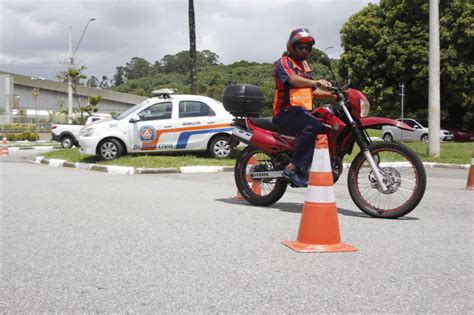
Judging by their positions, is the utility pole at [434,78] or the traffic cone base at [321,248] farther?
the utility pole at [434,78]

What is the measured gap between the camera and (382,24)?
33688 mm

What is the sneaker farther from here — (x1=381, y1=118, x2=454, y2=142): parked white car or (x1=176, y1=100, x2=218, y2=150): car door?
(x1=381, y1=118, x2=454, y2=142): parked white car

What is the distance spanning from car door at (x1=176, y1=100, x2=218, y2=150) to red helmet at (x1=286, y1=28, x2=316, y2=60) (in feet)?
25.9

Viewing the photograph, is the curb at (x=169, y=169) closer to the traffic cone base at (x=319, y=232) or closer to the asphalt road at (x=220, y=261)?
the asphalt road at (x=220, y=261)

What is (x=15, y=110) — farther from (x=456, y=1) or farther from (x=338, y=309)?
(x=338, y=309)

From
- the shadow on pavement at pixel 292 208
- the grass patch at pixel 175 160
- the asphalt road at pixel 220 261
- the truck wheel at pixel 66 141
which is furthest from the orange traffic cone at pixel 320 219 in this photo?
the truck wheel at pixel 66 141

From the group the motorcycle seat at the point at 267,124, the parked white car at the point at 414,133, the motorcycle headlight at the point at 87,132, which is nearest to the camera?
the motorcycle seat at the point at 267,124

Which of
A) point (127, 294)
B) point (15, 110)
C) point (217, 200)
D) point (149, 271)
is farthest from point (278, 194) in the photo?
point (15, 110)

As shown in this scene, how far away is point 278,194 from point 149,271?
3.18m

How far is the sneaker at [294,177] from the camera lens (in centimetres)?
621

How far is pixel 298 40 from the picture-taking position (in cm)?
624

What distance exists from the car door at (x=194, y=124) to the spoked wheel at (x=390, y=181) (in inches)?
329

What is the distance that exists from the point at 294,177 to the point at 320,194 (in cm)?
157

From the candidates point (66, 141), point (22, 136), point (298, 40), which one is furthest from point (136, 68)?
point (298, 40)
